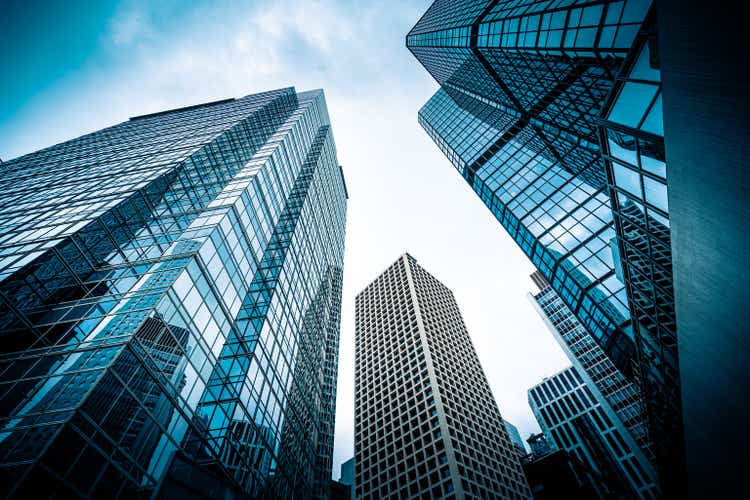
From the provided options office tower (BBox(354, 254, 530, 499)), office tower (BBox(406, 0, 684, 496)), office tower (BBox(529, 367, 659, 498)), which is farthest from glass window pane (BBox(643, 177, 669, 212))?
office tower (BBox(529, 367, 659, 498))

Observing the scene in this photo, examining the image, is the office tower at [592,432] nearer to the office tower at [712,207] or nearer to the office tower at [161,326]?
the office tower at [161,326]

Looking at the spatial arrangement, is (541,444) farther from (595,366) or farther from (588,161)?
(588,161)

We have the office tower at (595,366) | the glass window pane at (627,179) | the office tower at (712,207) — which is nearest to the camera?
the office tower at (712,207)

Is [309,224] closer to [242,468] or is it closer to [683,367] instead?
[242,468]

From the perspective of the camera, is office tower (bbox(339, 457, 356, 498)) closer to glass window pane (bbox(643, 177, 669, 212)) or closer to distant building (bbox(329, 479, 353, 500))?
distant building (bbox(329, 479, 353, 500))

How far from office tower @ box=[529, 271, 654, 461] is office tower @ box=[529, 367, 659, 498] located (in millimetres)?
2231

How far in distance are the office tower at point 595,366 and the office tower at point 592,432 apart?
223 centimetres

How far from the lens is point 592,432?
91.8 m

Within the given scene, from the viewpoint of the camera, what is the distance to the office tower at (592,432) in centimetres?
7138

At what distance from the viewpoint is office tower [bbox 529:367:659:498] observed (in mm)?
71375

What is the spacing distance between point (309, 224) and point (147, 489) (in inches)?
1510

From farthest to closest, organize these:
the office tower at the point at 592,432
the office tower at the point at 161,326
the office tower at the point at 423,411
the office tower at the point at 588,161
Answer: the office tower at the point at 592,432 < the office tower at the point at 423,411 < the office tower at the point at 161,326 < the office tower at the point at 588,161

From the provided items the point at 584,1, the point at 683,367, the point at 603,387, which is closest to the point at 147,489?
the point at 683,367

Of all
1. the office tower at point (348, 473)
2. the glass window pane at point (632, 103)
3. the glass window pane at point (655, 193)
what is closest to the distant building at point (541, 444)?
the office tower at point (348, 473)
